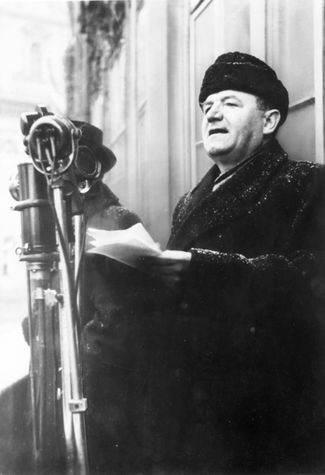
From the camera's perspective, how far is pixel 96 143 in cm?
126

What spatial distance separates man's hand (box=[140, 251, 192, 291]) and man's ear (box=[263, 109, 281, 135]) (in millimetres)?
320

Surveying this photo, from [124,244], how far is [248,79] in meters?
0.44

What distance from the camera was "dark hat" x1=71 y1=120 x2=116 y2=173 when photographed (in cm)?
125

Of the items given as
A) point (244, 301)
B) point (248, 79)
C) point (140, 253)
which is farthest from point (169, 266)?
point (248, 79)

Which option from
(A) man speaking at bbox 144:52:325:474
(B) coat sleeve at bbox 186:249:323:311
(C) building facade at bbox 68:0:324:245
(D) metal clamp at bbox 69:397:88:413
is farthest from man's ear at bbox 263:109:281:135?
(D) metal clamp at bbox 69:397:88:413

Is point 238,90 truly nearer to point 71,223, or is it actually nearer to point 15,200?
point 71,223

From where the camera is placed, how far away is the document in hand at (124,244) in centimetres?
116

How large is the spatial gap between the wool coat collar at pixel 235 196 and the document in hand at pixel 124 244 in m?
0.07

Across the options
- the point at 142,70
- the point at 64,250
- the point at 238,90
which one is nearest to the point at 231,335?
the point at 64,250

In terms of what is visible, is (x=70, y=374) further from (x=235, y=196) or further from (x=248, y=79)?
(x=248, y=79)

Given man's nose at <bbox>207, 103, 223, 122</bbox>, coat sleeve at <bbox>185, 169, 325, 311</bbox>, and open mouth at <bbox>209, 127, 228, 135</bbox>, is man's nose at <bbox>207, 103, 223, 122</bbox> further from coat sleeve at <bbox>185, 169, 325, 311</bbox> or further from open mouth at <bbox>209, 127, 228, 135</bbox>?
coat sleeve at <bbox>185, 169, 325, 311</bbox>

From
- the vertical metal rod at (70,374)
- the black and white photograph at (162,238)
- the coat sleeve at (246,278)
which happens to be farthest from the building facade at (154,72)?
the vertical metal rod at (70,374)

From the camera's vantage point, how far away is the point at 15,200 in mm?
1287

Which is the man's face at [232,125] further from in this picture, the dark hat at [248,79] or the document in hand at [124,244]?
the document in hand at [124,244]
